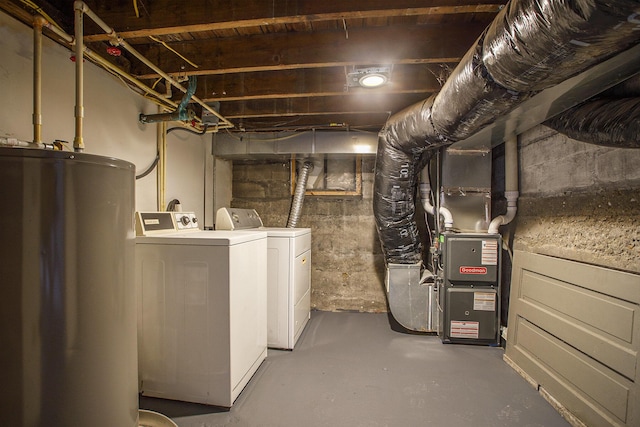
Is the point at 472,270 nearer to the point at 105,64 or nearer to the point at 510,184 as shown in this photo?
the point at 510,184

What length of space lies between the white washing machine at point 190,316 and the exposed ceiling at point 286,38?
1106 millimetres

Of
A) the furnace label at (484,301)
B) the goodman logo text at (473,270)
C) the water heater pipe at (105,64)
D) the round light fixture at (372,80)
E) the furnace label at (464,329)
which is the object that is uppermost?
the round light fixture at (372,80)

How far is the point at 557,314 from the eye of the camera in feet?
5.75

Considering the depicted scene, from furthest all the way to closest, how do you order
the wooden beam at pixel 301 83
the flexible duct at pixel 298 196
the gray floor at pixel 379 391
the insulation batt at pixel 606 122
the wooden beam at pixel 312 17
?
the flexible duct at pixel 298 196, the wooden beam at pixel 301 83, the gray floor at pixel 379 391, the wooden beam at pixel 312 17, the insulation batt at pixel 606 122

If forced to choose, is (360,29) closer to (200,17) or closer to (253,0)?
(253,0)

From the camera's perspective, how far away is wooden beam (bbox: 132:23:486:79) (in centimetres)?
165

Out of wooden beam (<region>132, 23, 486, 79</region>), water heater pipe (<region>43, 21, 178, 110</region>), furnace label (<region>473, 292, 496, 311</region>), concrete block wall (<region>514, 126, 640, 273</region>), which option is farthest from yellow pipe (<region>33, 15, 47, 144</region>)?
furnace label (<region>473, 292, 496, 311</region>)

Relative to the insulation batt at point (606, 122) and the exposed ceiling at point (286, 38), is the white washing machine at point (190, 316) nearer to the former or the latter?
the exposed ceiling at point (286, 38)

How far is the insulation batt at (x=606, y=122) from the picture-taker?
121cm

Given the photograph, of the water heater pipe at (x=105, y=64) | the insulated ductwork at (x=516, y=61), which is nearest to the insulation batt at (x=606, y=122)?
the insulated ductwork at (x=516, y=61)

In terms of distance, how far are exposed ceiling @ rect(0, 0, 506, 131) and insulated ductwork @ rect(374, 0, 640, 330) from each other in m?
0.30

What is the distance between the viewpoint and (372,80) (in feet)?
A: 6.18

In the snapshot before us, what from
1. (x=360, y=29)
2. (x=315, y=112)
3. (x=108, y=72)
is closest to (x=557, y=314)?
(x=360, y=29)

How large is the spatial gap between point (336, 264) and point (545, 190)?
2180mm
